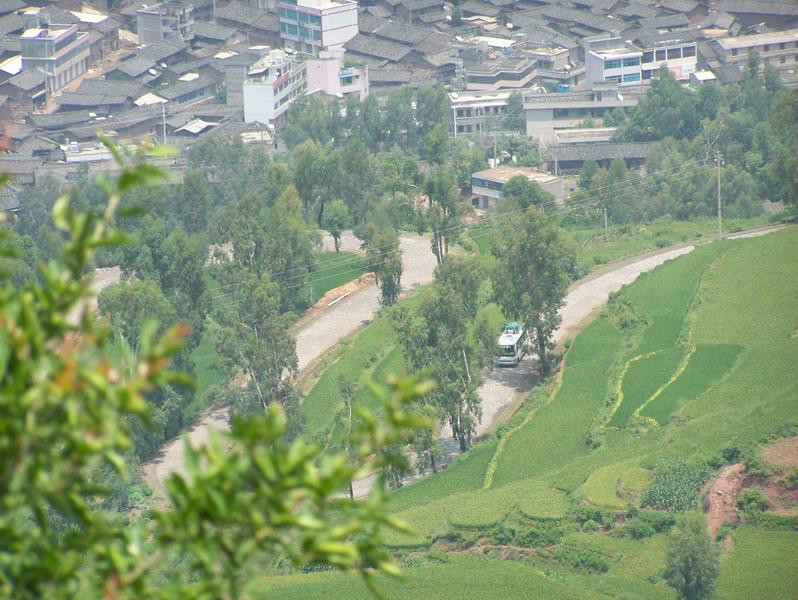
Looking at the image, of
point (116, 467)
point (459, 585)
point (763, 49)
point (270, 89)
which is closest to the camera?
point (116, 467)

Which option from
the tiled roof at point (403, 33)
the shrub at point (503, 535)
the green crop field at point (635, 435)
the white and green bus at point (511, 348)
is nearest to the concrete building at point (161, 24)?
the tiled roof at point (403, 33)

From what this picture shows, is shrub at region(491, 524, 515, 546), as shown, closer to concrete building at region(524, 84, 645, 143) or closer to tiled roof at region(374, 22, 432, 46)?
concrete building at region(524, 84, 645, 143)

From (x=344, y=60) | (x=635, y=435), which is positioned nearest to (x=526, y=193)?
(x=635, y=435)

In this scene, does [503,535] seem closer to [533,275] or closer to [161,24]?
[533,275]

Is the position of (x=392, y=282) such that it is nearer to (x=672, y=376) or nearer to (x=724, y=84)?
(x=672, y=376)

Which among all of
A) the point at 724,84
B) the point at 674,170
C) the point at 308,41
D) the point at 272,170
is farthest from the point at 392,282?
the point at 308,41

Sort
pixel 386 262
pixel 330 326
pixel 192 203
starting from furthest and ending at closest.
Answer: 1. pixel 192 203
2. pixel 330 326
3. pixel 386 262
